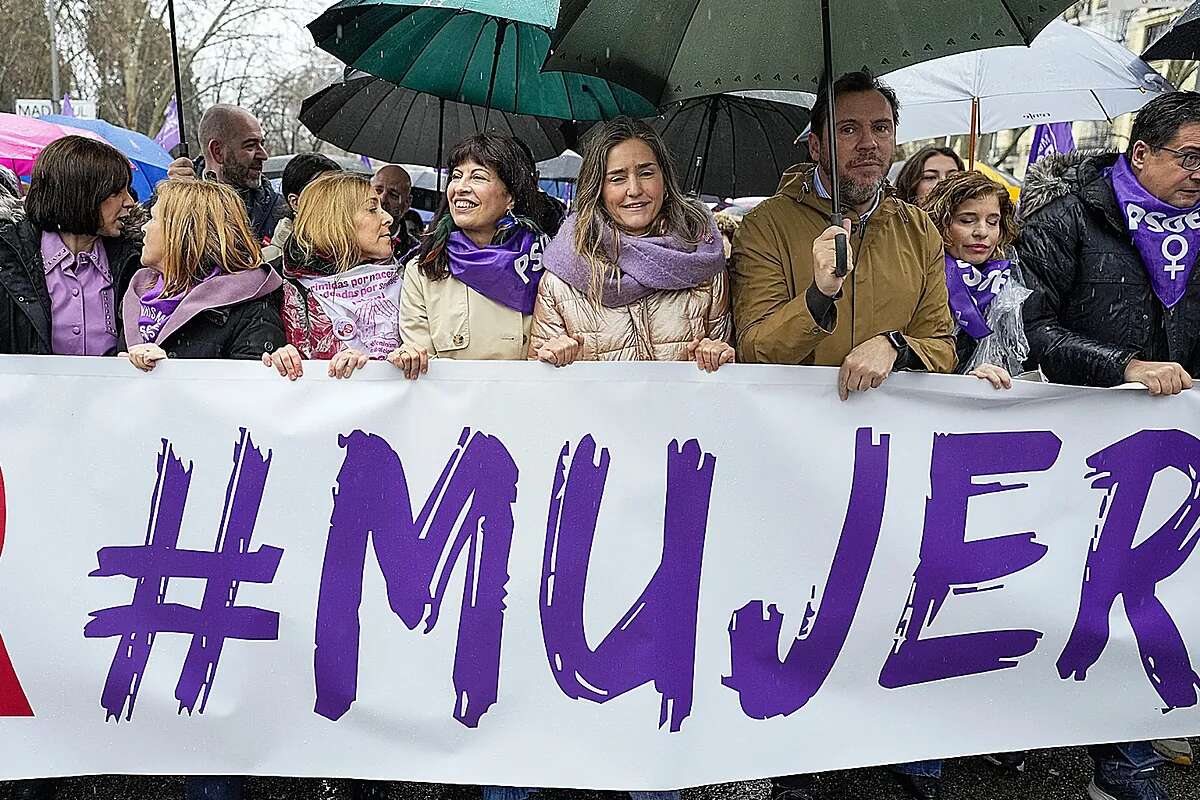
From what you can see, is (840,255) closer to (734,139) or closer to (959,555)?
(959,555)

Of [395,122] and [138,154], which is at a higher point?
[395,122]

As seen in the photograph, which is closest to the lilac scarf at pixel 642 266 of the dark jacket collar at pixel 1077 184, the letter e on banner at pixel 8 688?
the dark jacket collar at pixel 1077 184

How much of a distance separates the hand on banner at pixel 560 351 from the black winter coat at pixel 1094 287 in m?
1.40

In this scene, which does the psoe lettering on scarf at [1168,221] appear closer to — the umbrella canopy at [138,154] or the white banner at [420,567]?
the white banner at [420,567]

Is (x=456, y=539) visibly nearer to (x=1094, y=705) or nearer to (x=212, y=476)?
(x=212, y=476)

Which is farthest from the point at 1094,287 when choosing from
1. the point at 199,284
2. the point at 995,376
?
the point at 199,284

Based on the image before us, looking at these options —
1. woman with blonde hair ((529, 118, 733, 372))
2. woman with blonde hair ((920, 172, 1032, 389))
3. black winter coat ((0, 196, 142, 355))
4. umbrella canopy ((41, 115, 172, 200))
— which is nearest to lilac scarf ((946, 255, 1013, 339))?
woman with blonde hair ((920, 172, 1032, 389))

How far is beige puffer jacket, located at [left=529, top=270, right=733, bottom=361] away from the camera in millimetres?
2914

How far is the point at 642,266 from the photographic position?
2.88 m

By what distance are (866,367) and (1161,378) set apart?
2.75 ft

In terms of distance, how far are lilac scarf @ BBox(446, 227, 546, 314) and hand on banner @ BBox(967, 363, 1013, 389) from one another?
47.8 inches

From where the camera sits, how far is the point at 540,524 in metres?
2.74

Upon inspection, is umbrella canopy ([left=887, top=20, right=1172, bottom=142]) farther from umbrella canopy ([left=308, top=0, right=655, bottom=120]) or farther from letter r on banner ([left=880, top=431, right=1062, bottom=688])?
letter r on banner ([left=880, top=431, right=1062, bottom=688])

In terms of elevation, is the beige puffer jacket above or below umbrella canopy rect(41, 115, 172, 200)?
below
